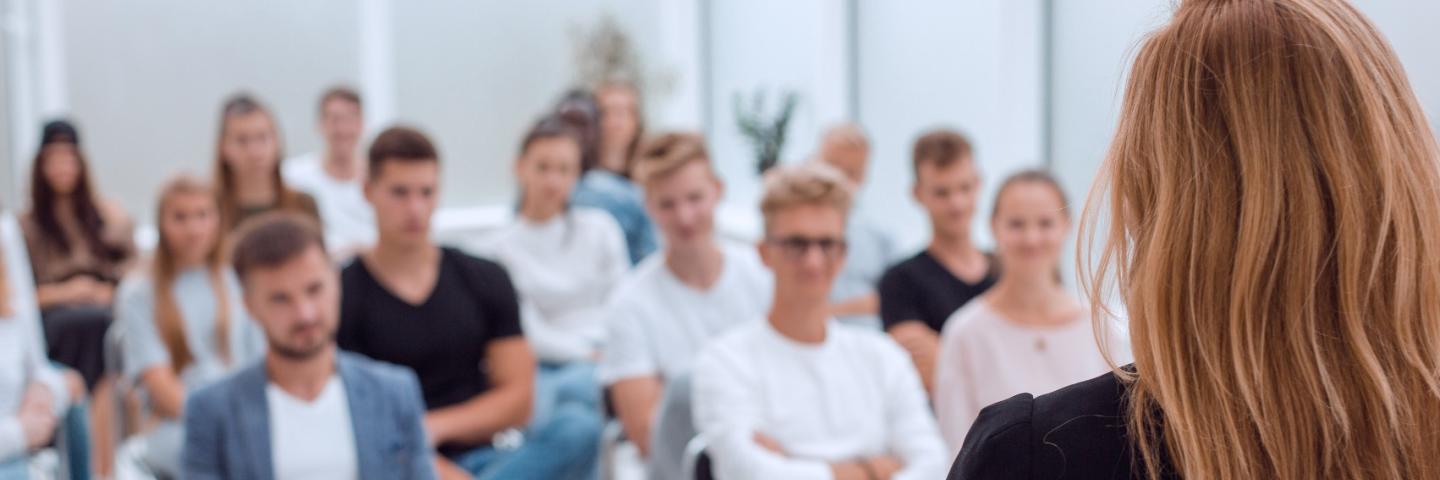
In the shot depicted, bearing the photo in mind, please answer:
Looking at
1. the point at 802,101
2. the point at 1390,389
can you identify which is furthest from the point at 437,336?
the point at 802,101

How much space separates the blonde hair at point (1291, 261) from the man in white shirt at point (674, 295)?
2.47 m

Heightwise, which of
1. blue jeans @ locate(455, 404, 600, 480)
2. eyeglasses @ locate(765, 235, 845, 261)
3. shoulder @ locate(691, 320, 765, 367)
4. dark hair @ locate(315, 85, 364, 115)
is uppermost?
dark hair @ locate(315, 85, 364, 115)

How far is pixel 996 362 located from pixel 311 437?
1.35 meters

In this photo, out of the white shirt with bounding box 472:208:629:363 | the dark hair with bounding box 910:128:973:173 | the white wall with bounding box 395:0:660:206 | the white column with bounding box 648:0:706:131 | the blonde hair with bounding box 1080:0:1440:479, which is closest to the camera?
the blonde hair with bounding box 1080:0:1440:479

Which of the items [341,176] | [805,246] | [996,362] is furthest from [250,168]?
[996,362]

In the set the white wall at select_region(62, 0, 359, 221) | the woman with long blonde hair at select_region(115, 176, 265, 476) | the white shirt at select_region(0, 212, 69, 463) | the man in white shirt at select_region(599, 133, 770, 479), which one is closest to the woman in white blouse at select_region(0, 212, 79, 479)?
the white shirt at select_region(0, 212, 69, 463)

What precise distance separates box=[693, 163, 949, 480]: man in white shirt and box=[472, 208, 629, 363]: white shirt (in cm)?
178

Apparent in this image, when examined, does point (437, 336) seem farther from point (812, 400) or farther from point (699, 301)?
point (812, 400)

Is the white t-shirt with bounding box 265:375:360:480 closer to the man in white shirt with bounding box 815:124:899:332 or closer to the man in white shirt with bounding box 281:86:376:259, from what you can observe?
the man in white shirt with bounding box 815:124:899:332

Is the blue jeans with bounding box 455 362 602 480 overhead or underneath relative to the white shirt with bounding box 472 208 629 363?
underneath

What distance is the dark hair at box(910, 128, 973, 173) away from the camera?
3629 mm

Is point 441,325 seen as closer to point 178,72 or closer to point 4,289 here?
point 4,289

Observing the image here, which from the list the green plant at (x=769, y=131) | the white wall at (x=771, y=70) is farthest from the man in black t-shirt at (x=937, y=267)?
the green plant at (x=769, y=131)

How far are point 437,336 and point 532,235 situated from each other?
3.99 feet
